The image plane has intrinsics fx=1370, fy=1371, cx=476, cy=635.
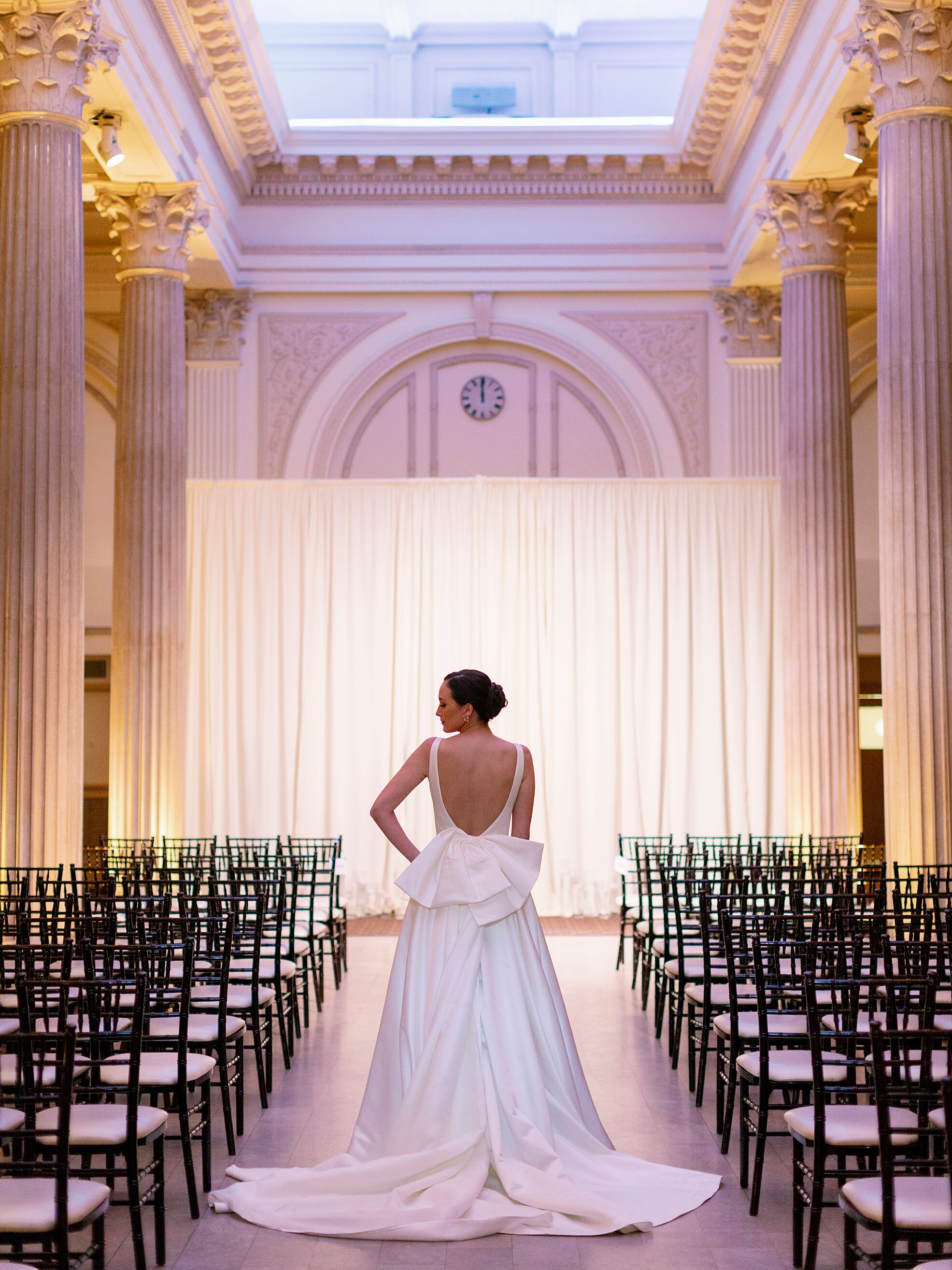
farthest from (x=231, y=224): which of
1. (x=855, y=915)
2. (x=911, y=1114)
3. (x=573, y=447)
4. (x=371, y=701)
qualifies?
(x=911, y=1114)

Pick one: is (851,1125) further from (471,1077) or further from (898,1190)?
(471,1077)

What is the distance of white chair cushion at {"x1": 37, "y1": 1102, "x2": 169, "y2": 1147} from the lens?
155 inches

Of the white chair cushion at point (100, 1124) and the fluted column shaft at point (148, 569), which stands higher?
the fluted column shaft at point (148, 569)

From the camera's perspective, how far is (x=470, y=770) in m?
4.89

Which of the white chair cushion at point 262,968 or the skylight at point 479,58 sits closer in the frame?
the white chair cushion at point 262,968

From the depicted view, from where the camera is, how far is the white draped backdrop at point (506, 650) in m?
13.1

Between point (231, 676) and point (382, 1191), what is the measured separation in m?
9.24

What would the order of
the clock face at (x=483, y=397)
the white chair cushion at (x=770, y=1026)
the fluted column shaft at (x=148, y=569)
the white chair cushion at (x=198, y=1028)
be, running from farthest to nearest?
the clock face at (x=483, y=397) → the fluted column shaft at (x=148, y=569) → the white chair cushion at (x=198, y=1028) → the white chair cushion at (x=770, y=1026)

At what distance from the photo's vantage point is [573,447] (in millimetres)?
15492

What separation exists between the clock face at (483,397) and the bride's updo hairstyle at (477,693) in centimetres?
1092

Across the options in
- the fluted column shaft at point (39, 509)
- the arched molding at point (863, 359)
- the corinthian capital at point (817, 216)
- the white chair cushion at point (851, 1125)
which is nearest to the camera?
the white chair cushion at point (851, 1125)

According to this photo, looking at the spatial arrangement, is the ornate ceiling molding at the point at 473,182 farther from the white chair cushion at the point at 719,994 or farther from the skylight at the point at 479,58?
the white chair cushion at the point at 719,994

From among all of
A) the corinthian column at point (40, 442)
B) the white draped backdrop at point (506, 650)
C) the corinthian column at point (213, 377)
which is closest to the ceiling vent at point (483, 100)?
the corinthian column at point (213, 377)

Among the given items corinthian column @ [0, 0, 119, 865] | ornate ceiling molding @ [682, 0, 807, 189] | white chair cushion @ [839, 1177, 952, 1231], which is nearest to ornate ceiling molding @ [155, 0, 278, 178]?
corinthian column @ [0, 0, 119, 865]
